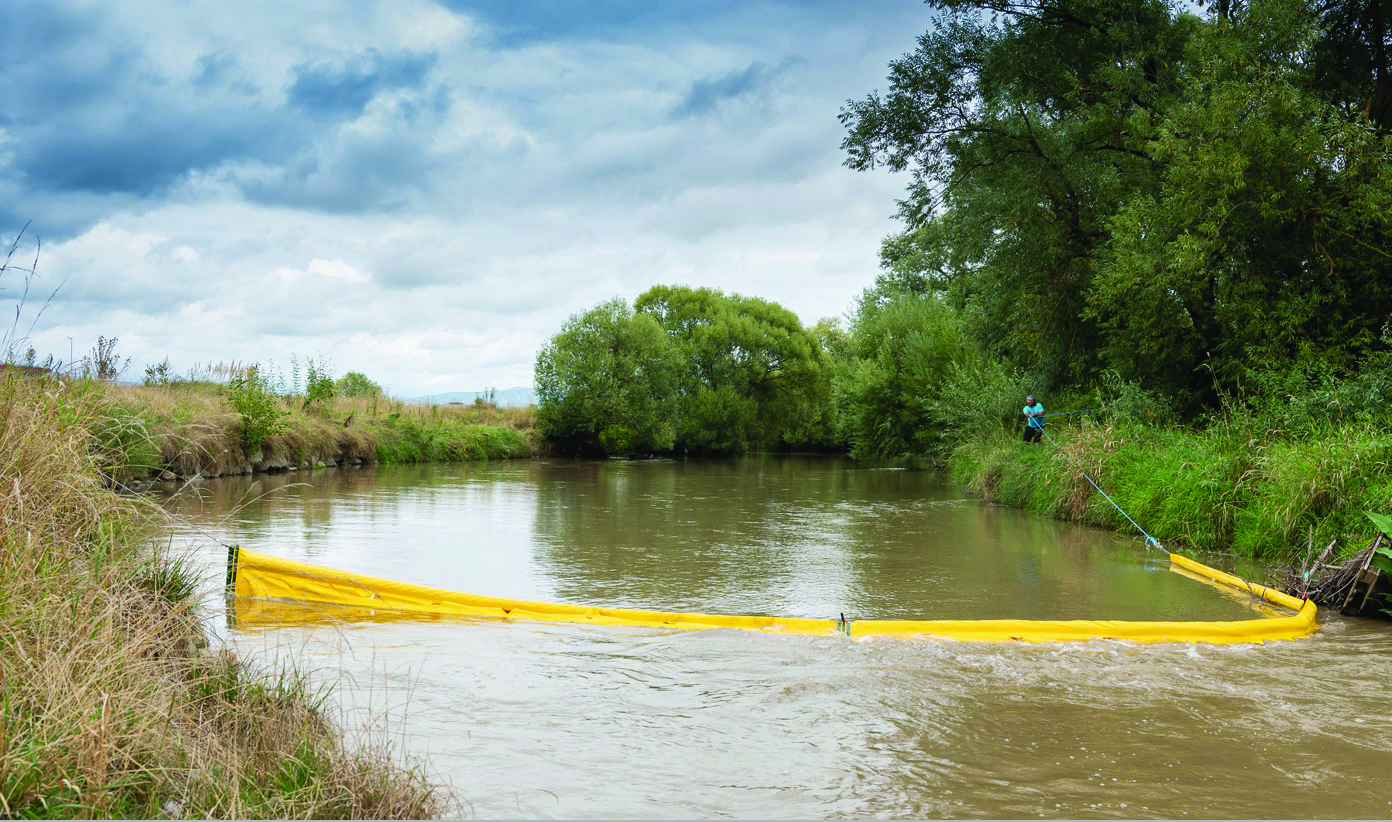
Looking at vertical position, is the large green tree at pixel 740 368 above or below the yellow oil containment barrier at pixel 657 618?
above

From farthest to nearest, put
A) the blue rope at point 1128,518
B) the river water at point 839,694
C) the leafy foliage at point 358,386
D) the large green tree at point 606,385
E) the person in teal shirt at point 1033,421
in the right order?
the large green tree at point 606,385 → the leafy foliage at point 358,386 → the person in teal shirt at point 1033,421 → the blue rope at point 1128,518 → the river water at point 839,694

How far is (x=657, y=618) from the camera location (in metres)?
6.86

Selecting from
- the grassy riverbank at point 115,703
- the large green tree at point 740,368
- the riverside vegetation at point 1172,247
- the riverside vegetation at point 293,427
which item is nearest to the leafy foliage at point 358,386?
the riverside vegetation at point 293,427

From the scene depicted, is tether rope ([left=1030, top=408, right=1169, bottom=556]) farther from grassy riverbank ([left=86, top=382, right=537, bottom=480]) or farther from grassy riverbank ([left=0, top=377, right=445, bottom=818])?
grassy riverbank ([left=86, top=382, right=537, bottom=480])

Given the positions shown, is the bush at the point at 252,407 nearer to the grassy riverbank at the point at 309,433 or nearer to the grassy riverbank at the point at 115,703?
the grassy riverbank at the point at 309,433

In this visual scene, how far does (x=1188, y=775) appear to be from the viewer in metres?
4.07

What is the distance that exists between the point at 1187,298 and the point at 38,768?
14.5 m

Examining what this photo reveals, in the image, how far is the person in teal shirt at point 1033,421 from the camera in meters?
17.9

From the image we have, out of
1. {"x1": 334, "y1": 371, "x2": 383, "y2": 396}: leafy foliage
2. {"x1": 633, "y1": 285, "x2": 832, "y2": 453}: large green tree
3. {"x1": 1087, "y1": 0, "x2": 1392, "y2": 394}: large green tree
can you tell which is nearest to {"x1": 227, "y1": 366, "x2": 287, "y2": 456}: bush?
{"x1": 334, "y1": 371, "x2": 383, "y2": 396}: leafy foliage

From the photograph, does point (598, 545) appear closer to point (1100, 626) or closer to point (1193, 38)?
point (1100, 626)

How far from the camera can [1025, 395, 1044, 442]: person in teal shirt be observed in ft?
58.8

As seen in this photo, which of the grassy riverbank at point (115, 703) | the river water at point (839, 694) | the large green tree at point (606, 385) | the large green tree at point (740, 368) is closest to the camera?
the grassy riverbank at point (115, 703)

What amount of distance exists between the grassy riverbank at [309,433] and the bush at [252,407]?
119 millimetres

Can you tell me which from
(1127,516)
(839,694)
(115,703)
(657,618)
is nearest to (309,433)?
(657,618)
